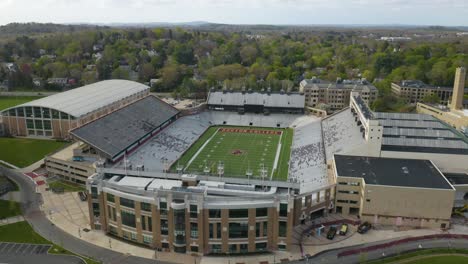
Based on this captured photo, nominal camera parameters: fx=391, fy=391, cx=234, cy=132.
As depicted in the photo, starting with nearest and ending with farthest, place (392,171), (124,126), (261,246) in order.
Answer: (261,246)
(392,171)
(124,126)

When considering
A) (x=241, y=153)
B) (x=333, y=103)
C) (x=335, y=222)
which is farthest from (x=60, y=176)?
(x=333, y=103)

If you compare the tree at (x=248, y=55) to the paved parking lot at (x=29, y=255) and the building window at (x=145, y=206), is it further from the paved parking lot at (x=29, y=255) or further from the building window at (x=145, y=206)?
the paved parking lot at (x=29, y=255)

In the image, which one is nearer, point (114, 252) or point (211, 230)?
point (211, 230)

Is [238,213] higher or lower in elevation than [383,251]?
higher

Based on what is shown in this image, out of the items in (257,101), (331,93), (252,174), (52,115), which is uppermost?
(331,93)

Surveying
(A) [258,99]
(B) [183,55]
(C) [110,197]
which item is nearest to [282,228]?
(C) [110,197]

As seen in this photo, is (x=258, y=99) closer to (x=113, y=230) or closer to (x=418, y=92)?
(x=418, y=92)

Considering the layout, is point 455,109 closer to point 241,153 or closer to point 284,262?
point 241,153
